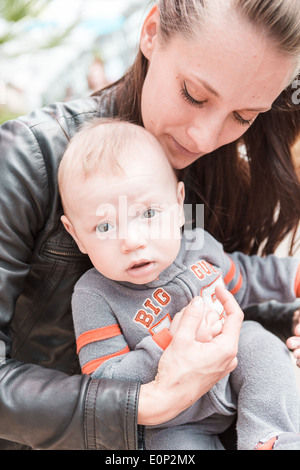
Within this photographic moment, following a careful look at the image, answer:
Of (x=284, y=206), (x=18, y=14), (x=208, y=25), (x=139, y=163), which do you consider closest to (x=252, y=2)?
(x=208, y=25)

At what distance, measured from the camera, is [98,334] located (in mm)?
950

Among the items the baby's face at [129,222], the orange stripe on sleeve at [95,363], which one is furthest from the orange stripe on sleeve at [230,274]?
the orange stripe on sleeve at [95,363]

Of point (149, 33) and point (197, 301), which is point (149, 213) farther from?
point (149, 33)

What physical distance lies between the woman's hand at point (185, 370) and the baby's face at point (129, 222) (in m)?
0.13

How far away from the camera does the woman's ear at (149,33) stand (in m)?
1.00

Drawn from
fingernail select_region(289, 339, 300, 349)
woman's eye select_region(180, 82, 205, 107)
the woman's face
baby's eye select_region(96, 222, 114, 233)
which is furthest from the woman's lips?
fingernail select_region(289, 339, 300, 349)

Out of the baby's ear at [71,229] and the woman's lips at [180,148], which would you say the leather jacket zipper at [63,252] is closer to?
the baby's ear at [71,229]

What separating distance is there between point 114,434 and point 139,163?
53 centimetres

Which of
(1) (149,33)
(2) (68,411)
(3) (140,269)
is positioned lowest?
(2) (68,411)

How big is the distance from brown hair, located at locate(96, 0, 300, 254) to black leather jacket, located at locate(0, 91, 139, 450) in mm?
147

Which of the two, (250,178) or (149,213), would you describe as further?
(250,178)

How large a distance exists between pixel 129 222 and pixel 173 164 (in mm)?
219

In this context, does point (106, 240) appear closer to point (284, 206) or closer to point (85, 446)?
point (85, 446)

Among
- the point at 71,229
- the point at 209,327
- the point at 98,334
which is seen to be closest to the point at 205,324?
the point at 209,327
